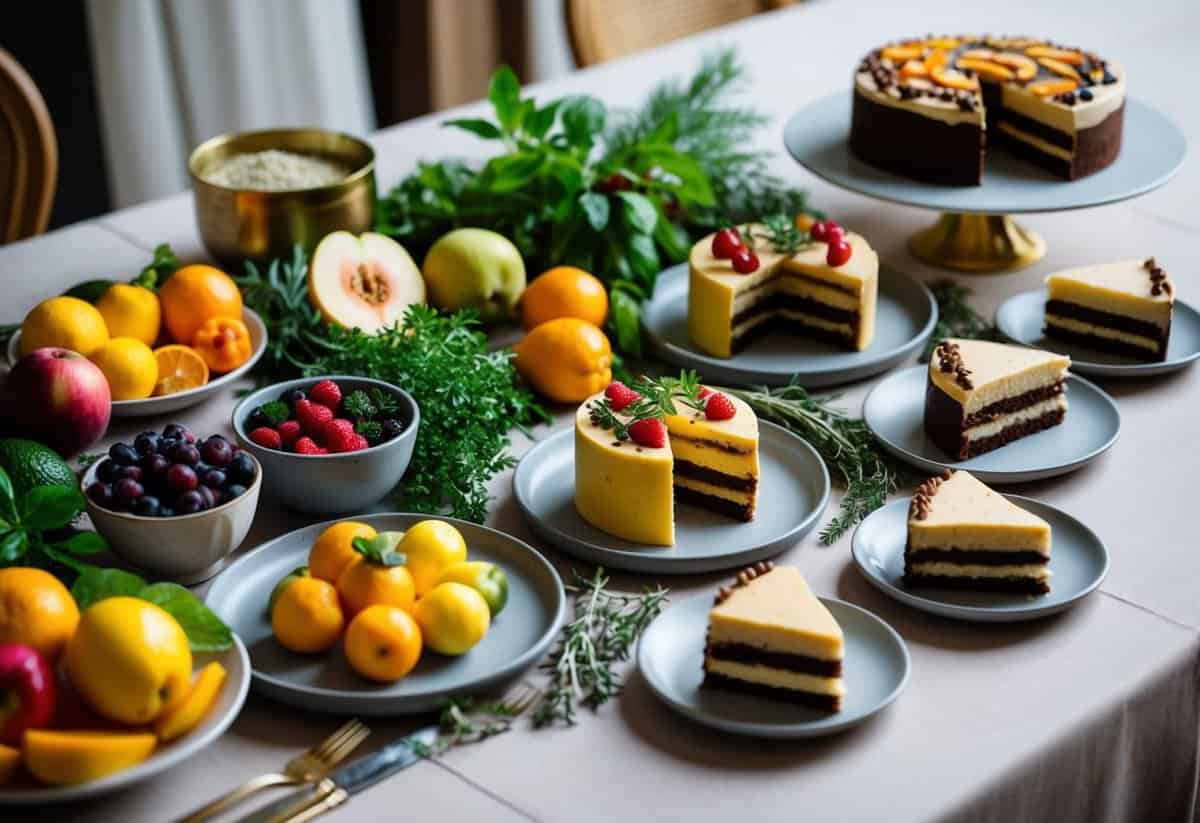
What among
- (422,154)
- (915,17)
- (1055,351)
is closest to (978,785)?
(1055,351)

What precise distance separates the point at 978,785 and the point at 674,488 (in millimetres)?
555

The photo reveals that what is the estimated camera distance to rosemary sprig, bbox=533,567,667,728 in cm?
137

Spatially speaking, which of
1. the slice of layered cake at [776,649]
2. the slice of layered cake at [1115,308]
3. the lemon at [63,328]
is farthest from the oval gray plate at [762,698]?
the lemon at [63,328]

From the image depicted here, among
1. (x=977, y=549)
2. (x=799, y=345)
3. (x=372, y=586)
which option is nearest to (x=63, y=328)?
(x=372, y=586)

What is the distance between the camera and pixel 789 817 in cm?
122

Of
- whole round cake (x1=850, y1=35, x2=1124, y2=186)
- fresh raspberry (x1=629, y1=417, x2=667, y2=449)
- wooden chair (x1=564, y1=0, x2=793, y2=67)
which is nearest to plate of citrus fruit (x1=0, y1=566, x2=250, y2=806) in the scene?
fresh raspberry (x1=629, y1=417, x2=667, y2=449)

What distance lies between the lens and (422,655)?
4.62 ft

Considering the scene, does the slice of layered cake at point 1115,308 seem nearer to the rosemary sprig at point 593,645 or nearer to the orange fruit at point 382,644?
the rosemary sprig at point 593,645

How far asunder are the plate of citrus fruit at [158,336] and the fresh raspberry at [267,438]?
277 mm

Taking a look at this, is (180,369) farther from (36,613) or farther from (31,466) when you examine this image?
(36,613)

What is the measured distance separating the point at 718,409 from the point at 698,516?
129 millimetres

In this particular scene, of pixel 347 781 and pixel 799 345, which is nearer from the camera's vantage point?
pixel 347 781

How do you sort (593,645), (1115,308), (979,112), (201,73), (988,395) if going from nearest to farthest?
(593,645) → (988,395) → (1115,308) → (979,112) → (201,73)

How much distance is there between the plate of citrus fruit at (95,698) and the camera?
1197 mm
